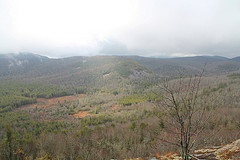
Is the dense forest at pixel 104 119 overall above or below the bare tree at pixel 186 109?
below

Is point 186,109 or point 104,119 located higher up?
point 186,109

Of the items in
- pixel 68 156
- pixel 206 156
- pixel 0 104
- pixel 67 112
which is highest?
pixel 206 156

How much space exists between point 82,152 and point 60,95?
342ft

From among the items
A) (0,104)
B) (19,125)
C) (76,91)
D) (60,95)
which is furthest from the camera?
(76,91)

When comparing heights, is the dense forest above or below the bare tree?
below

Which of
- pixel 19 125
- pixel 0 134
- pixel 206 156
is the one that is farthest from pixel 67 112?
pixel 206 156

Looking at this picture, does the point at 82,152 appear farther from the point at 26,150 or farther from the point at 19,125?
the point at 19,125

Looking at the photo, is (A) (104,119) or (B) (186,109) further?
(A) (104,119)

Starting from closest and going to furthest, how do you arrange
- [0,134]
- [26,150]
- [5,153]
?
[5,153], [26,150], [0,134]

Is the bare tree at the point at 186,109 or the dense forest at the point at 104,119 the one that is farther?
the dense forest at the point at 104,119

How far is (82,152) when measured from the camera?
23.8 meters

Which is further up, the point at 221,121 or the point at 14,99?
the point at 221,121

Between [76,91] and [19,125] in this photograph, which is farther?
[76,91]

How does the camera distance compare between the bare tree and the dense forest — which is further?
the dense forest
